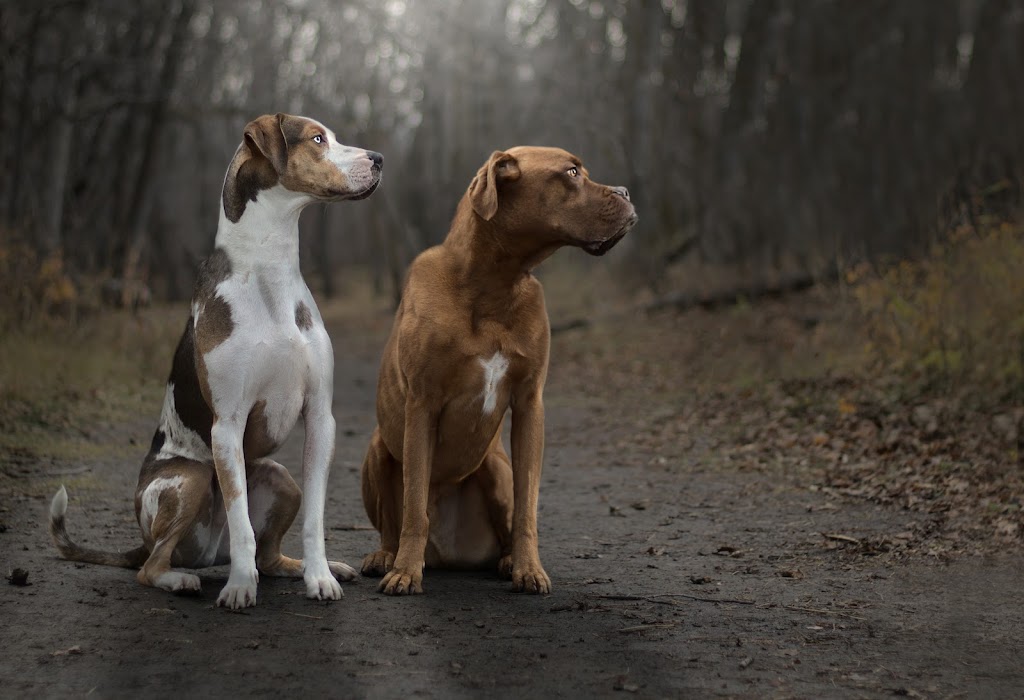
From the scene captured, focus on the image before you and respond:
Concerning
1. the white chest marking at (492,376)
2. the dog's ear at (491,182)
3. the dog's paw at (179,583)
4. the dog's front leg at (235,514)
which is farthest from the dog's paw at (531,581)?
the dog's ear at (491,182)

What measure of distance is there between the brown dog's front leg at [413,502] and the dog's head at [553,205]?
0.84m

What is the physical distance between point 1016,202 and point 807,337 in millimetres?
2692

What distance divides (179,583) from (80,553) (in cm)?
74

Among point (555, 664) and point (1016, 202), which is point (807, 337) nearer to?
point (1016, 202)

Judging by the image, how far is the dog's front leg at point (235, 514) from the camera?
3.86 metres

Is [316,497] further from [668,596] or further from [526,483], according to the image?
[668,596]

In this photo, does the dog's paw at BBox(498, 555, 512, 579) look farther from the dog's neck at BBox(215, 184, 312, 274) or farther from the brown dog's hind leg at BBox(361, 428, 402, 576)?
the dog's neck at BBox(215, 184, 312, 274)

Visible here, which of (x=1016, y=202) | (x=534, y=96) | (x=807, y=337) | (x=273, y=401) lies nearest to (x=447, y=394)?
(x=273, y=401)

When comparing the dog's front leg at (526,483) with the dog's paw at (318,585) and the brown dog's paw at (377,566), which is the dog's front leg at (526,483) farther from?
the dog's paw at (318,585)

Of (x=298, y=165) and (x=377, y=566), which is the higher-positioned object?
(x=298, y=165)

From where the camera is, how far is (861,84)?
47.5 feet

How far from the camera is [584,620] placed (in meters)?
3.92

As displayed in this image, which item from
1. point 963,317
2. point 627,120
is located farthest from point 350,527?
point 627,120

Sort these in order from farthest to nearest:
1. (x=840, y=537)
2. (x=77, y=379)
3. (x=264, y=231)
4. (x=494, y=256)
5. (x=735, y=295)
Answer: (x=735, y=295)
(x=77, y=379)
(x=840, y=537)
(x=494, y=256)
(x=264, y=231)
